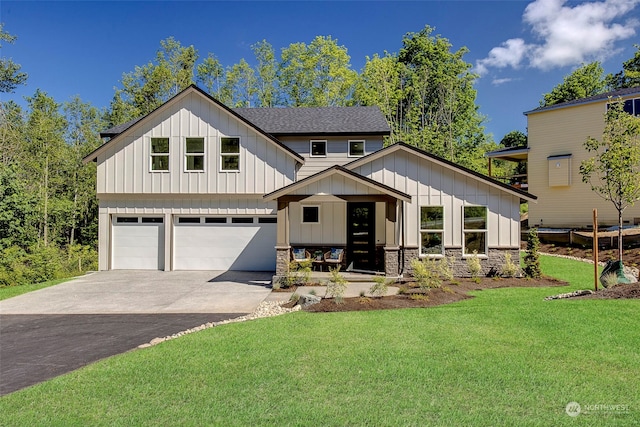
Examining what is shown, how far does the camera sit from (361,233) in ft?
44.7

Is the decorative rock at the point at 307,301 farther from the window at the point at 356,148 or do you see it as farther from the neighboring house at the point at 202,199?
the window at the point at 356,148

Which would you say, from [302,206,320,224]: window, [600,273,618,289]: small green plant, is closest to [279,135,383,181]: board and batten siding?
[302,206,320,224]: window

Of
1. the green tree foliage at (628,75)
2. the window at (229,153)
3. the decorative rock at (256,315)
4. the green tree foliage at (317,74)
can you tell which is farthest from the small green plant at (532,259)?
the green tree foliage at (628,75)

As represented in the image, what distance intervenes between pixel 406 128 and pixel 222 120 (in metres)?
21.5

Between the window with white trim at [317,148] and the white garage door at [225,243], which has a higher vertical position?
the window with white trim at [317,148]

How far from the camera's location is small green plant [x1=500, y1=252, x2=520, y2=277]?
1166cm

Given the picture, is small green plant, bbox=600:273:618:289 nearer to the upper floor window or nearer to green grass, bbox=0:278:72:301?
the upper floor window

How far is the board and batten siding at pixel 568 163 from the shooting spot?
21.1m

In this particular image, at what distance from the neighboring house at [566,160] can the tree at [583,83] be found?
45.1 ft

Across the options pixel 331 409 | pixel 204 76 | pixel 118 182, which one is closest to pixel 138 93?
pixel 204 76

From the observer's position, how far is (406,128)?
32375 mm

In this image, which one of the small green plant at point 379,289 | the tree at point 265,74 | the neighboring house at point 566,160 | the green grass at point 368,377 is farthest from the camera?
the tree at point 265,74

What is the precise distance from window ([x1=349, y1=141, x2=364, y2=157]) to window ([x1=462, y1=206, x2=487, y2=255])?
19.5 ft

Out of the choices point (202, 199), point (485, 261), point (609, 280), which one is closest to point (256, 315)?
point (485, 261)
